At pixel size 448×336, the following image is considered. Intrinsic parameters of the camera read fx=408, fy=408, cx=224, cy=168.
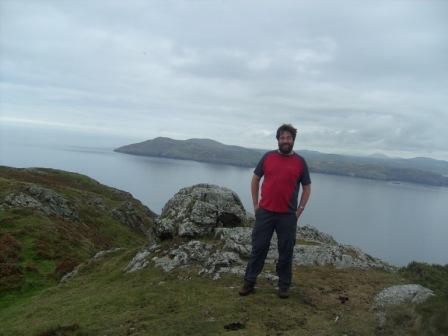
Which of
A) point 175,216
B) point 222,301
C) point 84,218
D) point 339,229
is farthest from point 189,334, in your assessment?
point 339,229

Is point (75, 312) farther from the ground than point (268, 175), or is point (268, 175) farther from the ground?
point (268, 175)

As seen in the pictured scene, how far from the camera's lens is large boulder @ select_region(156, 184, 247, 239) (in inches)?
739

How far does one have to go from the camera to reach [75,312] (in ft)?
43.0

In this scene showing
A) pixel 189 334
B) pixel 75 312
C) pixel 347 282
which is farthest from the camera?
pixel 347 282

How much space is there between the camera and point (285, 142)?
39.0 ft

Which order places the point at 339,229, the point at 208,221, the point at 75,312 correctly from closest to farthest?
1. the point at 75,312
2. the point at 208,221
3. the point at 339,229

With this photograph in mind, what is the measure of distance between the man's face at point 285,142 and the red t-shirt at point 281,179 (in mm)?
287

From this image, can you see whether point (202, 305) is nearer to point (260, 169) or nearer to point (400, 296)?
point (260, 169)

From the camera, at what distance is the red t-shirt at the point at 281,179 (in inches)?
474

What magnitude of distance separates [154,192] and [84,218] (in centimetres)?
14565

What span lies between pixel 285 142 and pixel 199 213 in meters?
8.26

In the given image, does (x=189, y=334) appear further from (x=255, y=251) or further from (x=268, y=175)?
(x=268, y=175)

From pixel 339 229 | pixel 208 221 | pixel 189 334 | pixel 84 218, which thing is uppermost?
pixel 208 221

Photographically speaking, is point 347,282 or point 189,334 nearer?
point 189,334
